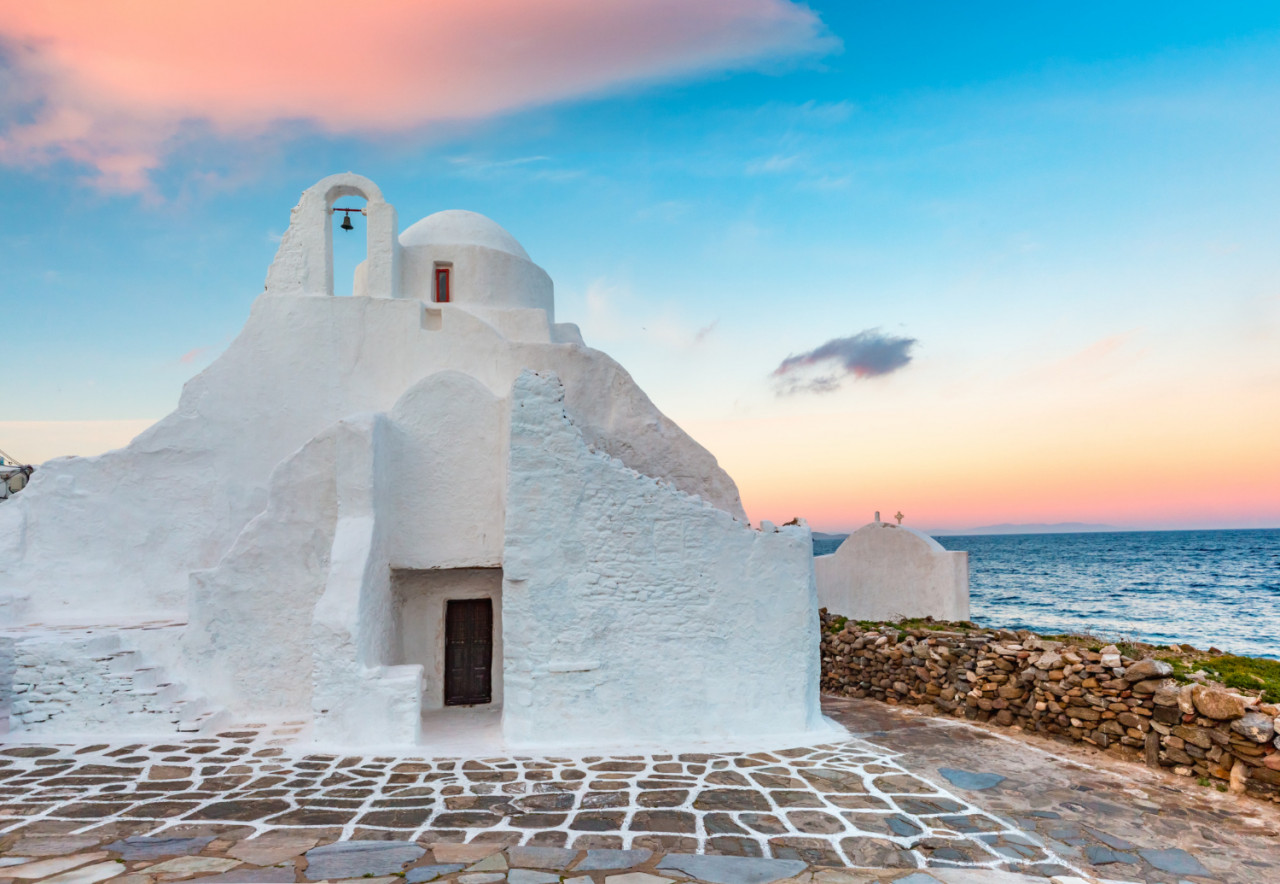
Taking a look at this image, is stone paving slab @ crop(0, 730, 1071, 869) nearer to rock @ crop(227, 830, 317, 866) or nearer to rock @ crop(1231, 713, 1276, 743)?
rock @ crop(227, 830, 317, 866)

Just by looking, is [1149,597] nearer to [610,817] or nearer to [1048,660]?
[1048,660]

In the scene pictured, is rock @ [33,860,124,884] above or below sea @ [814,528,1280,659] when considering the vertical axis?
above

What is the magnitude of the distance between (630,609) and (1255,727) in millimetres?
6096

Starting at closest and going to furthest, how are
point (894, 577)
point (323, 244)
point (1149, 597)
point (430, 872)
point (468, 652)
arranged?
1. point (430, 872)
2. point (468, 652)
3. point (323, 244)
4. point (894, 577)
5. point (1149, 597)

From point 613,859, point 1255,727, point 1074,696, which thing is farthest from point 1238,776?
point 613,859

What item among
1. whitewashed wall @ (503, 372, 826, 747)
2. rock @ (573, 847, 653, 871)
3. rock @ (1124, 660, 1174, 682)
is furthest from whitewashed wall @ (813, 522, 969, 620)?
rock @ (573, 847, 653, 871)

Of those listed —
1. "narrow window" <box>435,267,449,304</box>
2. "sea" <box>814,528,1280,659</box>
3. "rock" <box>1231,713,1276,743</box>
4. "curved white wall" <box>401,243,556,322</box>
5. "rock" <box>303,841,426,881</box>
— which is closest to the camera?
"rock" <box>303,841,426,881</box>

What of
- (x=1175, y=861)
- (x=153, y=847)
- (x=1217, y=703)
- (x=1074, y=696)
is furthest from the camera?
(x=1074, y=696)

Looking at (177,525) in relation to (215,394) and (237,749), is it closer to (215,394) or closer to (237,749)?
(215,394)

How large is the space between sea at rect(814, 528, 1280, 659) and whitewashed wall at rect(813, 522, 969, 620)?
8.09 feet

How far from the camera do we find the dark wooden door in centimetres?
1046

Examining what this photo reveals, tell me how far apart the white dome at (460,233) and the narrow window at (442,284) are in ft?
1.63

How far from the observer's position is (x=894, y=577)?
15.2 m

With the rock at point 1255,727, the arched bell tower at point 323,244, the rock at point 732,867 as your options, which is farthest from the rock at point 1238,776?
the arched bell tower at point 323,244
